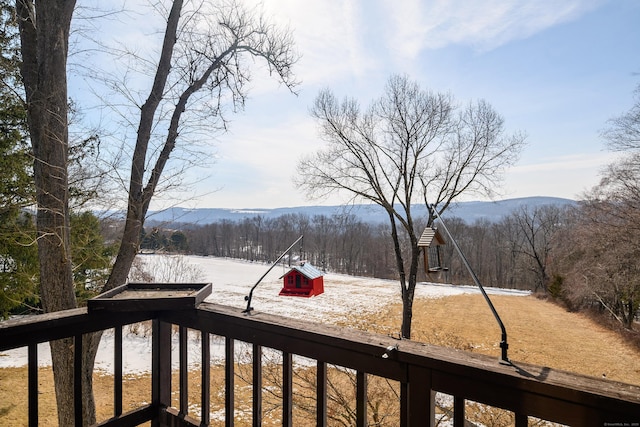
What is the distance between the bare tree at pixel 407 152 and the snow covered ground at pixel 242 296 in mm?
2544

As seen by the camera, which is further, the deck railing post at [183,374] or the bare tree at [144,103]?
the bare tree at [144,103]

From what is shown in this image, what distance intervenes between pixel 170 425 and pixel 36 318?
2.19 feet

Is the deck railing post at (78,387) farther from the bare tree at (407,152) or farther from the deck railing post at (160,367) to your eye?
the bare tree at (407,152)

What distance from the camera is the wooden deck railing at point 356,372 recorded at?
67 centimetres

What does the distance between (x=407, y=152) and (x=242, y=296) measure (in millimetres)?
9670

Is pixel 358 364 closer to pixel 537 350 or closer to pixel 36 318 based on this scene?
pixel 36 318

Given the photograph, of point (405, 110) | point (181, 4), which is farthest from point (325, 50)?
point (405, 110)

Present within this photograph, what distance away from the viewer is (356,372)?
37.8 inches

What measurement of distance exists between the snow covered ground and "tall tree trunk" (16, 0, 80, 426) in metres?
4.77

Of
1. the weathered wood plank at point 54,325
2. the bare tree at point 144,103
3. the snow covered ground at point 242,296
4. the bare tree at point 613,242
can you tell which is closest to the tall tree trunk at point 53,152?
the bare tree at point 144,103

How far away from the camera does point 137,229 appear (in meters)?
3.34

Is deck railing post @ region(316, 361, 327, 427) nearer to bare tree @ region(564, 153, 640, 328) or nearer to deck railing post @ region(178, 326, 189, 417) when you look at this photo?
deck railing post @ region(178, 326, 189, 417)

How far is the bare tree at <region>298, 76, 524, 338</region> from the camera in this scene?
665 centimetres

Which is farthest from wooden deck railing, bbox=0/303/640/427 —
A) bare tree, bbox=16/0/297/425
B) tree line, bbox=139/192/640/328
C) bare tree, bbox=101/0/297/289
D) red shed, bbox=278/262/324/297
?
red shed, bbox=278/262/324/297
